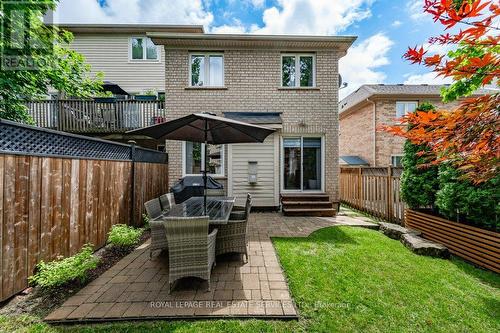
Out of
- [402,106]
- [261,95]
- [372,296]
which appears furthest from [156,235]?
[402,106]

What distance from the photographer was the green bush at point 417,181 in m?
5.16

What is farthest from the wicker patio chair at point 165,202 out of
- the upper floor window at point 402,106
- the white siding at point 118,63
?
the upper floor window at point 402,106

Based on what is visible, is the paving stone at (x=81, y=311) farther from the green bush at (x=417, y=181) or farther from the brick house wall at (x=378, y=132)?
the brick house wall at (x=378, y=132)

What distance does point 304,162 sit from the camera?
8180mm

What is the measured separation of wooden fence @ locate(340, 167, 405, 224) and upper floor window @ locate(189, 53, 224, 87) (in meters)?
6.52

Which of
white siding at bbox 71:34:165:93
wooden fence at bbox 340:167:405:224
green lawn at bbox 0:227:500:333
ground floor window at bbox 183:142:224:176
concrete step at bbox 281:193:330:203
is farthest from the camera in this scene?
white siding at bbox 71:34:165:93

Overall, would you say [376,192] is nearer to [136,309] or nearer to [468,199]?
[468,199]

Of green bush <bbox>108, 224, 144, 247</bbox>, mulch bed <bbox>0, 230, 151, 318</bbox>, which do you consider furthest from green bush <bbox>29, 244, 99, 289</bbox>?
green bush <bbox>108, 224, 144, 247</bbox>

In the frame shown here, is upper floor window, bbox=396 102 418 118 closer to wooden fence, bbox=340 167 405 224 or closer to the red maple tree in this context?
wooden fence, bbox=340 167 405 224

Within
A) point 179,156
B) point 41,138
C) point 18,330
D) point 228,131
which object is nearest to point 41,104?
point 179,156

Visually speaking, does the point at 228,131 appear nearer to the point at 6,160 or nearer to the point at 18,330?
the point at 6,160

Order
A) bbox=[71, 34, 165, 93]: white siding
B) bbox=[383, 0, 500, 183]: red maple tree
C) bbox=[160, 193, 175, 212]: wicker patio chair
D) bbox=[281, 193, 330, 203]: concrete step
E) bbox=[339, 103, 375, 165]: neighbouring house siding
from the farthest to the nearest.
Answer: bbox=[339, 103, 375, 165]: neighbouring house siding < bbox=[71, 34, 165, 93]: white siding < bbox=[281, 193, 330, 203]: concrete step < bbox=[160, 193, 175, 212]: wicker patio chair < bbox=[383, 0, 500, 183]: red maple tree

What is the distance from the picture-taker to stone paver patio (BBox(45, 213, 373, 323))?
8.12ft

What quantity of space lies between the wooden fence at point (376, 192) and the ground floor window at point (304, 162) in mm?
1693
